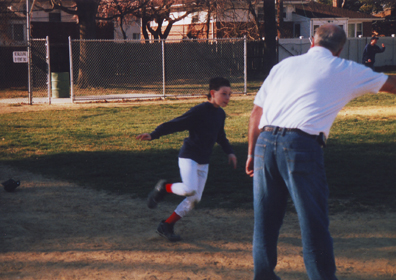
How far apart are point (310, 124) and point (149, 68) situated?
26987mm

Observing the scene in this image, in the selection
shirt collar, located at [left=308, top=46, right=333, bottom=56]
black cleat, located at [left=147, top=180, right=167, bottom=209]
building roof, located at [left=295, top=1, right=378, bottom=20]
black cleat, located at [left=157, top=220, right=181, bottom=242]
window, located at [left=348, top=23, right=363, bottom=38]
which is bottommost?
black cleat, located at [left=157, top=220, right=181, bottom=242]

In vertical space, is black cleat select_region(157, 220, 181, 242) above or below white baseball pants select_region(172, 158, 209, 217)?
below

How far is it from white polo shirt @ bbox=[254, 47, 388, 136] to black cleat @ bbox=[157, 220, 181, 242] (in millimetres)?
2164

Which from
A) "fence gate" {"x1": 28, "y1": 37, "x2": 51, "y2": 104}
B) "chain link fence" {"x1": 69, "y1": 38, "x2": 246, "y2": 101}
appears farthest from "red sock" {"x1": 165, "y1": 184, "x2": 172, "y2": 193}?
"chain link fence" {"x1": 69, "y1": 38, "x2": 246, "y2": 101}

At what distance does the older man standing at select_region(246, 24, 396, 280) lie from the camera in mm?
3037

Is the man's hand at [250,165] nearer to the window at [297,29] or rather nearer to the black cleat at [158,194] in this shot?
the black cleat at [158,194]

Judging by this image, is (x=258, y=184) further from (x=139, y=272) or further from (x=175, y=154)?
(x=175, y=154)

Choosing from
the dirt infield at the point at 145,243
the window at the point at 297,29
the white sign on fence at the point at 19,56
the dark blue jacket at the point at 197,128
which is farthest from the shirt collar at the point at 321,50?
the window at the point at 297,29

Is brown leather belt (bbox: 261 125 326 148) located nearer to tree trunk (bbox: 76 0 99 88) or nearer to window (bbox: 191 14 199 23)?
tree trunk (bbox: 76 0 99 88)

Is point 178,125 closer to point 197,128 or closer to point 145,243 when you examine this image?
point 197,128

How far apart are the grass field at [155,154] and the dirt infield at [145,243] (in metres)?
0.63

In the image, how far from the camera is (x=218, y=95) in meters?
4.69

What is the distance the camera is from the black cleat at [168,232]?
15.9 feet

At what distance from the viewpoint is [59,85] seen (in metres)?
19.7
